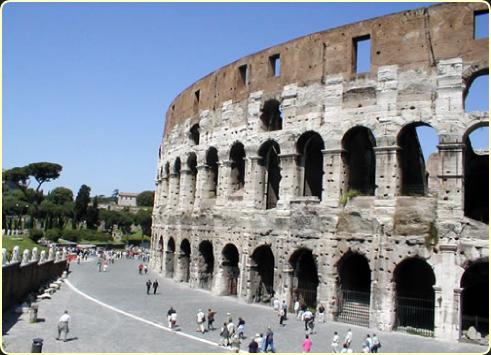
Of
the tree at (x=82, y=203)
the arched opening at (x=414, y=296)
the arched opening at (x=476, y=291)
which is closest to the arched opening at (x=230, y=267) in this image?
the arched opening at (x=414, y=296)

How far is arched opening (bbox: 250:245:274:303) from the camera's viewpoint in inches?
867

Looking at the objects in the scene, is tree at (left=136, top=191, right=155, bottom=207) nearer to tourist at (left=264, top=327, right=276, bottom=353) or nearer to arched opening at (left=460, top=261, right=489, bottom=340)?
arched opening at (left=460, top=261, right=489, bottom=340)

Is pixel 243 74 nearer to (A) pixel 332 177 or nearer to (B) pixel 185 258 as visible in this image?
(A) pixel 332 177

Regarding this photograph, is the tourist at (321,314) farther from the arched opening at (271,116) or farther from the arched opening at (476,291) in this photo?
the arched opening at (271,116)

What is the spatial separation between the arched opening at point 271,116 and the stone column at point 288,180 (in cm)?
241

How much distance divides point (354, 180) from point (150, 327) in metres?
10.2

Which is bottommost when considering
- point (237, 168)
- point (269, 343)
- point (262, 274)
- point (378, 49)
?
point (269, 343)

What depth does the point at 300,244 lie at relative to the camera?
20.0 m

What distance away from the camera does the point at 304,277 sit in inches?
829

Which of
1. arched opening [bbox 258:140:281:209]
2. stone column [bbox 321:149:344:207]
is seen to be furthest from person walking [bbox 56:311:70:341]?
arched opening [bbox 258:140:281:209]

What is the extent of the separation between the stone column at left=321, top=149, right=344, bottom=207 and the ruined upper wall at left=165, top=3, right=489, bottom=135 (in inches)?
117

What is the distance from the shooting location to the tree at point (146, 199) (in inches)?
3795

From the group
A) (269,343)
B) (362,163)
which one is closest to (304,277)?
(362,163)

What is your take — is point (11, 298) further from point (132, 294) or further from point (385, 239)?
point (385, 239)
